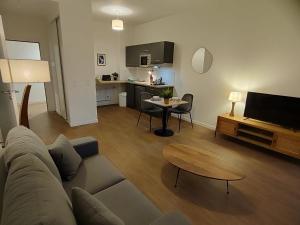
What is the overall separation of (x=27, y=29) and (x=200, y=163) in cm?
557

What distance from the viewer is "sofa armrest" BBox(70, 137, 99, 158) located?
204 cm

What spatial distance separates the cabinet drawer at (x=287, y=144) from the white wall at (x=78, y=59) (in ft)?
12.7

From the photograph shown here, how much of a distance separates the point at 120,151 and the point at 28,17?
4.53m

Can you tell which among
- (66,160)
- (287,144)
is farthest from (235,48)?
(66,160)

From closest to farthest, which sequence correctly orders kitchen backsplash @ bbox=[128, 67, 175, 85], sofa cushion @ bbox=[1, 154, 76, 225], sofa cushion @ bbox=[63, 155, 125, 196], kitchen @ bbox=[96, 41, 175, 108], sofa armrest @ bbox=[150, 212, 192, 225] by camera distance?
1. sofa cushion @ bbox=[1, 154, 76, 225]
2. sofa armrest @ bbox=[150, 212, 192, 225]
3. sofa cushion @ bbox=[63, 155, 125, 196]
4. kitchen @ bbox=[96, 41, 175, 108]
5. kitchen backsplash @ bbox=[128, 67, 175, 85]

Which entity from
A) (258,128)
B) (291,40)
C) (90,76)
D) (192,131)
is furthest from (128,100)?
(291,40)

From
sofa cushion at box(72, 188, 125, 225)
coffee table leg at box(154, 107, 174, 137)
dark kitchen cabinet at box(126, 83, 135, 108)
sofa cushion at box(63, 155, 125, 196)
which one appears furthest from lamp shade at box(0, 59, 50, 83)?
dark kitchen cabinet at box(126, 83, 135, 108)

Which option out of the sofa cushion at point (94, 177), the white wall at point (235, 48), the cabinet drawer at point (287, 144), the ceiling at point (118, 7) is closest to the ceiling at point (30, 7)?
the ceiling at point (118, 7)

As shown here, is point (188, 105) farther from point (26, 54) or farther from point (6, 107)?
point (26, 54)

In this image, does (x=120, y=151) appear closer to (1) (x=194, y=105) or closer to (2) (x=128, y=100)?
(1) (x=194, y=105)

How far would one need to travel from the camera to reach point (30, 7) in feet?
13.3

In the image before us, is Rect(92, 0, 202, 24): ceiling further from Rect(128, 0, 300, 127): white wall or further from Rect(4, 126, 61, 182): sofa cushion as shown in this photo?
Rect(4, 126, 61, 182): sofa cushion

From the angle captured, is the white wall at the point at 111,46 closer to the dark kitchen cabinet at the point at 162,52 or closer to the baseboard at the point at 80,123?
the dark kitchen cabinet at the point at 162,52

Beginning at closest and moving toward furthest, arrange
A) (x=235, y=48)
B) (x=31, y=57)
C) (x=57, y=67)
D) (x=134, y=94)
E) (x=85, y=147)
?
(x=85, y=147)
(x=235, y=48)
(x=57, y=67)
(x=134, y=94)
(x=31, y=57)
